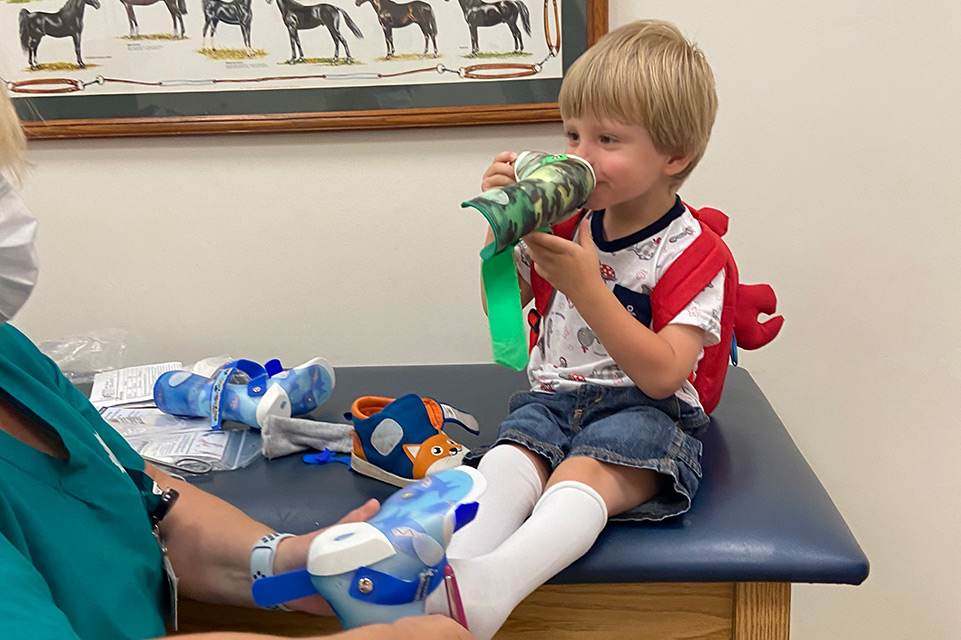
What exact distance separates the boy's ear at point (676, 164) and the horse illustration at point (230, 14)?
82 cm

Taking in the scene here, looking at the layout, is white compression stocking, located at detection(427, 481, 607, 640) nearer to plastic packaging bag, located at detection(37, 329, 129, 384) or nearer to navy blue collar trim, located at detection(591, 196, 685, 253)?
navy blue collar trim, located at detection(591, 196, 685, 253)

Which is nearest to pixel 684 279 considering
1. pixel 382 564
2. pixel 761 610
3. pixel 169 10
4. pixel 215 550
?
pixel 761 610

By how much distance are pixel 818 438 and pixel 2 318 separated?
4.36 feet

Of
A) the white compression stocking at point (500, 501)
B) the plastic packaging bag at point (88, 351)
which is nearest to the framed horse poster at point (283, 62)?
the plastic packaging bag at point (88, 351)

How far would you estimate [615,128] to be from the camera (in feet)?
2.91

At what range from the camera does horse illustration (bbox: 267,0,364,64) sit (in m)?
1.35

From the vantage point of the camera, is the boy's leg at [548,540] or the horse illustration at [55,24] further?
the horse illustration at [55,24]

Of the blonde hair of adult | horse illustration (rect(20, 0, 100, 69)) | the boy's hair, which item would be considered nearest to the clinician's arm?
the blonde hair of adult

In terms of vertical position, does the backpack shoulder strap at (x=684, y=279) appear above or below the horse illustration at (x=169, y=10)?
below

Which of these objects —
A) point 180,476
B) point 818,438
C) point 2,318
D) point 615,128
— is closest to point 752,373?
point 818,438

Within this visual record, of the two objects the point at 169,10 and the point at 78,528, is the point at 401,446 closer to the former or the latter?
the point at 78,528

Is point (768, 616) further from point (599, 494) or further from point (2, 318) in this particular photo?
point (2, 318)

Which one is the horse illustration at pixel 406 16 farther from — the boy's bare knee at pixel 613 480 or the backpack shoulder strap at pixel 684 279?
the boy's bare knee at pixel 613 480

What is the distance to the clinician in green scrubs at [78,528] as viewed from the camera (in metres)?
0.51
